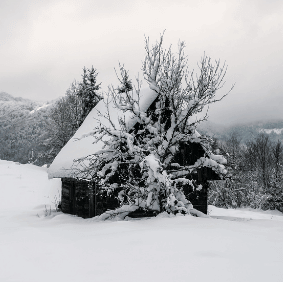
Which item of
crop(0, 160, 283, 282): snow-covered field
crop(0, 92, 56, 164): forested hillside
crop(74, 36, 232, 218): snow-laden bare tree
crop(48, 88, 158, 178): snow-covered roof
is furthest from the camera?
crop(0, 92, 56, 164): forested hillside

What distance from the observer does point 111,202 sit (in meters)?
11.1

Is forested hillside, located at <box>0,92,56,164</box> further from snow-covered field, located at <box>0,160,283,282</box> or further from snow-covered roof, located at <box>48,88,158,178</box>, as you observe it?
snow-covered field, located at <box>0,160,283,282</box>

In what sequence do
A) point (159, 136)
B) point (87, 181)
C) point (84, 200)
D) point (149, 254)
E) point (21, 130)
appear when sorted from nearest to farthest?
point (149, 254), point (159, 136), point (87, 181), point (84, 200), point (21, 130)

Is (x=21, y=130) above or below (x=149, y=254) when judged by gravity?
above

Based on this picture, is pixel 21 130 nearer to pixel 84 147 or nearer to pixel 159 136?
pixel 84 147

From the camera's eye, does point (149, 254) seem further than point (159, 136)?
No

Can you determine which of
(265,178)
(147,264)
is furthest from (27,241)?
(265,178)

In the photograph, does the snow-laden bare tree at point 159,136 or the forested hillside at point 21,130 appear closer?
the snow-laden bare tree at point 159,136

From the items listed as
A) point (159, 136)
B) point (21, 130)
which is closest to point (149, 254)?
point (159, 136)

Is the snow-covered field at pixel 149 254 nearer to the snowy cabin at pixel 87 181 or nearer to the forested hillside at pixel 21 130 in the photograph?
the snowy cabin at pixel 87 181

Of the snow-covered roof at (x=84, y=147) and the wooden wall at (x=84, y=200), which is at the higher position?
the snow-covered roof at (x=84, y=147)

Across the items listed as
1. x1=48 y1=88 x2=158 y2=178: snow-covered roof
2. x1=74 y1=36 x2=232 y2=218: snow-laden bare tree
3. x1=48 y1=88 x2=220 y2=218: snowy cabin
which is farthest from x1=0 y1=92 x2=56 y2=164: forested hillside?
x1=74 y1=36 x2=232 y2=218: snow-laden bare tree

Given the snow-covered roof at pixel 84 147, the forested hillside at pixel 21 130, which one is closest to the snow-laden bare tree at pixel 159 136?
the snow-covered roof at pixel 84 147

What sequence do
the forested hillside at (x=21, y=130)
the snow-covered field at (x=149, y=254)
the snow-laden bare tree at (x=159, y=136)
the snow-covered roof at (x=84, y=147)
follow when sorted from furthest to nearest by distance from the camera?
the forested hillside at (x=21, y=130)
the snow-covered roof at (x=84, y=147)
the snow-laden bare tree at (x=159, y=136)
the snow-covered field at (x=149, y=254)
